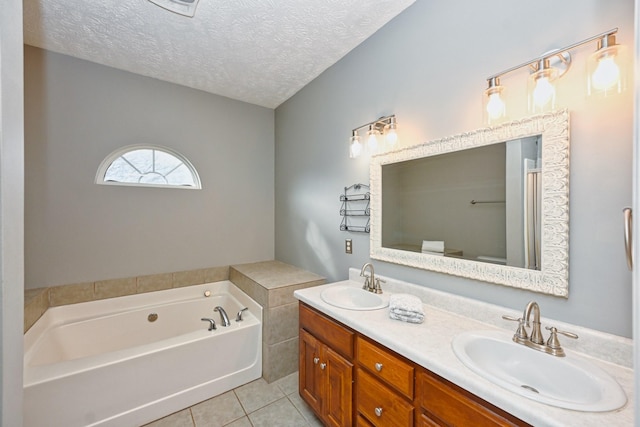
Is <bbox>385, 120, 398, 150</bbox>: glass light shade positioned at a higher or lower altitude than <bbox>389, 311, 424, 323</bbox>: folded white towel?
higher

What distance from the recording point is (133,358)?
1708 millimetres

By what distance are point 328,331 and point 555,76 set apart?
1633mm

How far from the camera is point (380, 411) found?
1.18 metres

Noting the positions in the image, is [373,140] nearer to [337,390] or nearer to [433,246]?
[433,246]

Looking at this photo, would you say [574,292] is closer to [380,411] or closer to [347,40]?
[380,411]

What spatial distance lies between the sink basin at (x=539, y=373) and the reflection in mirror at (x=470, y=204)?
0.37 meters

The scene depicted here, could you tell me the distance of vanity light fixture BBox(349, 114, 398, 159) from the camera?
1.70 m

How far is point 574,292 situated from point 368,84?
67.7 inches

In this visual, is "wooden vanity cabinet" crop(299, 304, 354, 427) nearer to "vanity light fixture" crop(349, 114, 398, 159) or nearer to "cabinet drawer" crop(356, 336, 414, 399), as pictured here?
"cabinet drawer" crop(356, 336, 414, 399)

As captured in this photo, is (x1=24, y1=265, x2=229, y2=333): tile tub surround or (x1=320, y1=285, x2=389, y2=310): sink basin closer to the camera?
(x1=320, y1=285, x2=389, y2=310): sink basin

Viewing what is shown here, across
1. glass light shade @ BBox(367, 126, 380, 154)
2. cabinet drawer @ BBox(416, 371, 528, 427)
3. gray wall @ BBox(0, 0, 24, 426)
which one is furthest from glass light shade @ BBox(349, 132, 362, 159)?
gray wall @ BBox(0, 0, 24, 426)

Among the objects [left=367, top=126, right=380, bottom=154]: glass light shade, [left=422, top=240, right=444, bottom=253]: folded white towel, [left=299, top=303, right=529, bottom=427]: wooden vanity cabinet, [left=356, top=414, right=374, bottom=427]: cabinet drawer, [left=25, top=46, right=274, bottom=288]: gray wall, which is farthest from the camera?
[left=25, top=46, right=274, bottom=288]: gray wall

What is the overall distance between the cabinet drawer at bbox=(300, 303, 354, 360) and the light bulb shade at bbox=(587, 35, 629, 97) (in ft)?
4.80

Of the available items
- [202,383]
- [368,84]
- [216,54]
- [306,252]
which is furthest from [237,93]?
[202,383]
